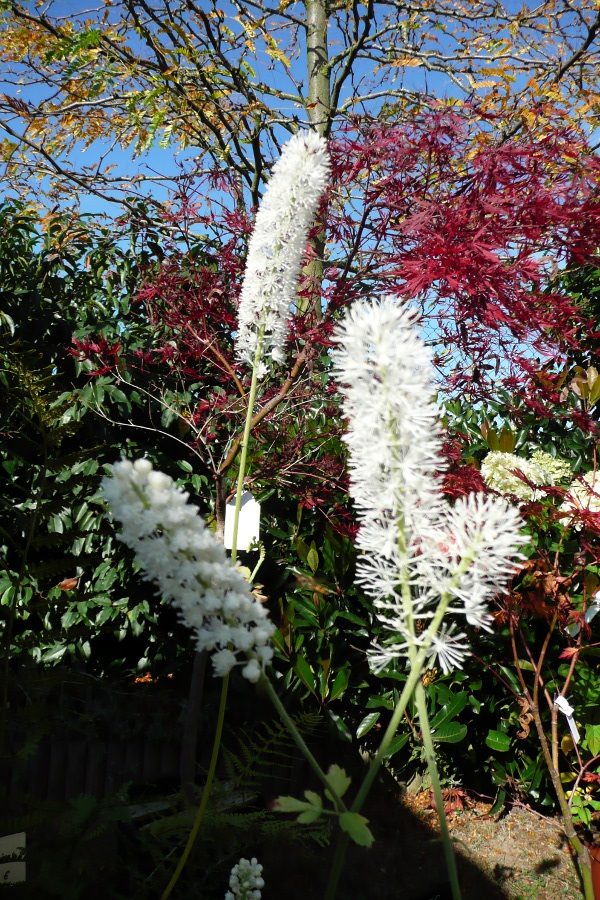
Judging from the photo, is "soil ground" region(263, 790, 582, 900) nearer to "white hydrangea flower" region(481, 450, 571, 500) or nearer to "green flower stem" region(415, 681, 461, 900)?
"white hydrangea flower" region(481, 450, 571, 500)

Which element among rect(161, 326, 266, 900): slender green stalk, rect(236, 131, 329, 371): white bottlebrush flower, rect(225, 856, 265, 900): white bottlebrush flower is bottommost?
rect(225, 856, 265, 900): white bottlebrush flower

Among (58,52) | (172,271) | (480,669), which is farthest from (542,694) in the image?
(58,52)

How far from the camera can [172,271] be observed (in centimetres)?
308

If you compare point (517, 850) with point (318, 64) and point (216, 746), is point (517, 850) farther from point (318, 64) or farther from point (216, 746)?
point (318, 64)

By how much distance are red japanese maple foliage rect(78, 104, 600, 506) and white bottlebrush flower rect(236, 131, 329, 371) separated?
0.80m

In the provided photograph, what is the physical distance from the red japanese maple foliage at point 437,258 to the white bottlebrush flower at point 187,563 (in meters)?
1.24

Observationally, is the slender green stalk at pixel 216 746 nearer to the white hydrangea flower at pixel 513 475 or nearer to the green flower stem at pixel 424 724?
the green flower stem at pixel 424 724

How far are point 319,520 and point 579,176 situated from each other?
1.73 meters

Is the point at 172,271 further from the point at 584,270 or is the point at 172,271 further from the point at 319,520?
the point at 584,270

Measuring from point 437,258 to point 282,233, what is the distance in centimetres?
114

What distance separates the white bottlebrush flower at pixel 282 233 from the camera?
1.00 metres

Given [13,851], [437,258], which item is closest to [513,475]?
[437,258]

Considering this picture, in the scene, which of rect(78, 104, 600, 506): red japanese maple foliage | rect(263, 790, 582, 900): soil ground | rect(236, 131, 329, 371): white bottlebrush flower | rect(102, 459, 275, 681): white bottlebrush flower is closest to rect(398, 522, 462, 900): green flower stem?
rect(102, 459, 275, 681): white bottlebrush flower

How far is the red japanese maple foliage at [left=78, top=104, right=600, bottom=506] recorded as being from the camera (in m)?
2.07
